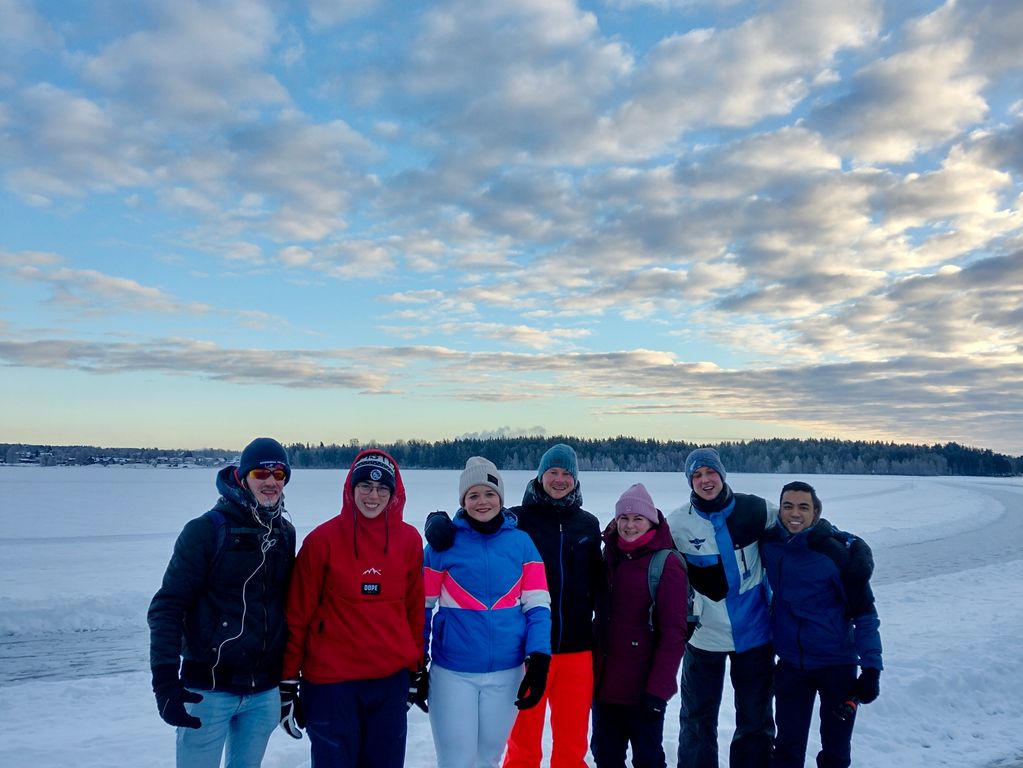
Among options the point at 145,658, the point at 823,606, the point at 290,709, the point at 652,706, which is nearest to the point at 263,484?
the point at 290,709

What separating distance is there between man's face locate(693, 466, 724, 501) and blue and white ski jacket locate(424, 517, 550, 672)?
1114mm

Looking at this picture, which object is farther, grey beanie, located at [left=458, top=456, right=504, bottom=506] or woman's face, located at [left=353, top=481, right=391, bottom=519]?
grey beanie, located at [left=458, top=456, right=504, bottom=506]

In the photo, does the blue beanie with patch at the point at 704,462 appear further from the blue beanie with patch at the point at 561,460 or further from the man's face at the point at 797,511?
the blue beanie with patch at the point at 561,460

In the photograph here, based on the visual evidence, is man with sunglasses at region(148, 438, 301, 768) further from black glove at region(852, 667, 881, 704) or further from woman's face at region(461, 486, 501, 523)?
black glove at region(852, 667, 881, 704)

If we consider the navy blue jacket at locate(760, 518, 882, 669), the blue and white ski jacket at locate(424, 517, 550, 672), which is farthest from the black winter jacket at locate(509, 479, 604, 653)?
the navy blue jacket at locate(760, 518, 882, 669)

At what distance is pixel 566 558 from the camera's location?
3723 millimetres

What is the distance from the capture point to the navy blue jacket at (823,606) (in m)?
3.77

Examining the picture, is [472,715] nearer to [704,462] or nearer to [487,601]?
[487,601]

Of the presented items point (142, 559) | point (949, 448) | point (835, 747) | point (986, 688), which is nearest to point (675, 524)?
point (835, 747)

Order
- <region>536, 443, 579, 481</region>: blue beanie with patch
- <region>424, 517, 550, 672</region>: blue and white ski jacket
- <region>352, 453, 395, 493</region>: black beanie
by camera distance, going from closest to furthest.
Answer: <region>352, 453, 395, 493</region>: black beanie
<region>424, 517, 550, 672</region>: blue and white ski jacket
<region>536, 443, 579, 481</region>: blue beanie with patch

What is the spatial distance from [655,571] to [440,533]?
1.10 metres

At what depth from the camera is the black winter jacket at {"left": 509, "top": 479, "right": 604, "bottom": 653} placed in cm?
366

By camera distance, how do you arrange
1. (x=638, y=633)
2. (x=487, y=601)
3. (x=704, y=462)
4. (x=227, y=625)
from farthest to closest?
(x=704, y=462) → (x=638, y=633) → (x=487, y=601) → (x=227, y=625)

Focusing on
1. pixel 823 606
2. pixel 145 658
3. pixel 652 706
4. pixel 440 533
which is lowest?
pixel 145 658
